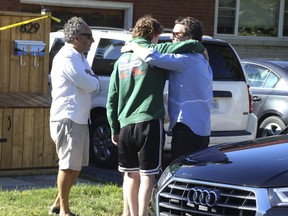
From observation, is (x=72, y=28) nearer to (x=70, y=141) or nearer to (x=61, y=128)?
(x=61, y=128)

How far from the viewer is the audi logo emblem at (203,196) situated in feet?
15.6

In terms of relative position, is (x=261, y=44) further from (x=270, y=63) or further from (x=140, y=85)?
(x=140, y=85)

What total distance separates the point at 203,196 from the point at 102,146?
530 cm

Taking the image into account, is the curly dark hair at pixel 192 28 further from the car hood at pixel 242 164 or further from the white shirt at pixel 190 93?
the car hood at pixel 242 164

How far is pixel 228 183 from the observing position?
15.6 feet

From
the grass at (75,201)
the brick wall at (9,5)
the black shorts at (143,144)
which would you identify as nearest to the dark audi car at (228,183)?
the black shorts at (143,144)

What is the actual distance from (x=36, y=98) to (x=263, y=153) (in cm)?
465

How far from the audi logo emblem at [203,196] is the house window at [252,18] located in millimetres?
13167

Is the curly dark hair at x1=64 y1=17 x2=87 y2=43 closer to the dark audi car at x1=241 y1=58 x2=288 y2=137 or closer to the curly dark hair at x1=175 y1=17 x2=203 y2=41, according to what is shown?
the curly dark hair at x1=175 y1=17 x2=203 y2=41

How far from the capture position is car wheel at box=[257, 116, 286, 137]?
11.9 m

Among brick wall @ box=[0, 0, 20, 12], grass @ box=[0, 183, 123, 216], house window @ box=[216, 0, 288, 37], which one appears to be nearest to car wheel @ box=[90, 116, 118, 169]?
grass @ box=[0, 183, 123, 216]

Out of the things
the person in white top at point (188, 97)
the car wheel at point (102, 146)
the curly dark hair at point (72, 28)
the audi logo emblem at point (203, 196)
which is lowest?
the car wheel at point (102, 146)

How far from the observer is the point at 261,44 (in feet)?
60.7

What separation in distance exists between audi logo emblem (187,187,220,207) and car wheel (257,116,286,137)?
7.16m
